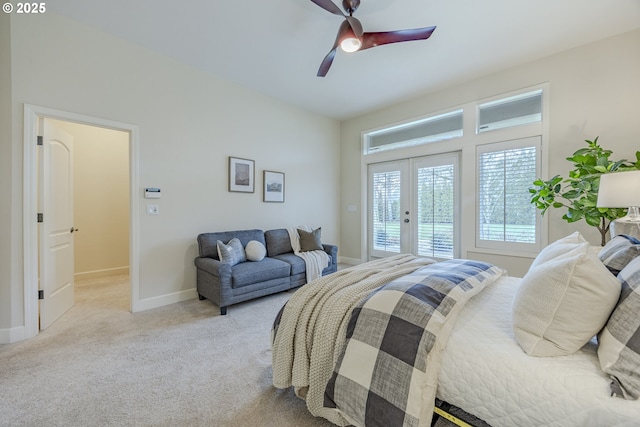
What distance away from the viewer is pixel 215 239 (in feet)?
11.0

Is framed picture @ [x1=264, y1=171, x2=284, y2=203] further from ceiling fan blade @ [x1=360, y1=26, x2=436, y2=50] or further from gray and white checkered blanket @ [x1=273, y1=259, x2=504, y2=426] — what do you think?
gray and white checkered blanket @ [x1=273, y1=259, x2=504, y2=426]

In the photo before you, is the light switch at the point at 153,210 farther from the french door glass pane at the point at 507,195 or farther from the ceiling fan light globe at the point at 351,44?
the french door glass pane at the point at 507,195

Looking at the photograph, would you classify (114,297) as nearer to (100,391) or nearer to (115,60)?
(100,391)

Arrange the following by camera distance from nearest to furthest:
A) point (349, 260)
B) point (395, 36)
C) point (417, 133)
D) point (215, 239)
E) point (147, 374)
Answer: point (147, 374) → point (395, 36) → point (215, 239) → point (417, 133) → point (349, 260)

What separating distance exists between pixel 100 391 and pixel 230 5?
10.4 feet

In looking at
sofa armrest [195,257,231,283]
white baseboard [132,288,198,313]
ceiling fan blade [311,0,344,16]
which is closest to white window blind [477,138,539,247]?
ceiling fan blade [311,0,344,16]

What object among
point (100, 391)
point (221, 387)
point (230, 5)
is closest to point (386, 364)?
point (221, 387)

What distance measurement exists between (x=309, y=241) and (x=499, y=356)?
125 inches

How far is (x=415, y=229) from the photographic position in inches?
177

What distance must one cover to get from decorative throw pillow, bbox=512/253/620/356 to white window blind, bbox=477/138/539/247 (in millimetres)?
2922

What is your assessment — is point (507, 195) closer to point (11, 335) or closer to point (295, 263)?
point (295, 263)

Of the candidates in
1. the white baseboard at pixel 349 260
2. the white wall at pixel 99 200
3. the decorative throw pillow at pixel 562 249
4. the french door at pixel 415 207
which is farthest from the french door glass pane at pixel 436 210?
the white wall at pixel 99 200

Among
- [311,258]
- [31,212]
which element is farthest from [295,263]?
[31,212]

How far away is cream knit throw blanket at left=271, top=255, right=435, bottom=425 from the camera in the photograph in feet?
4.30
